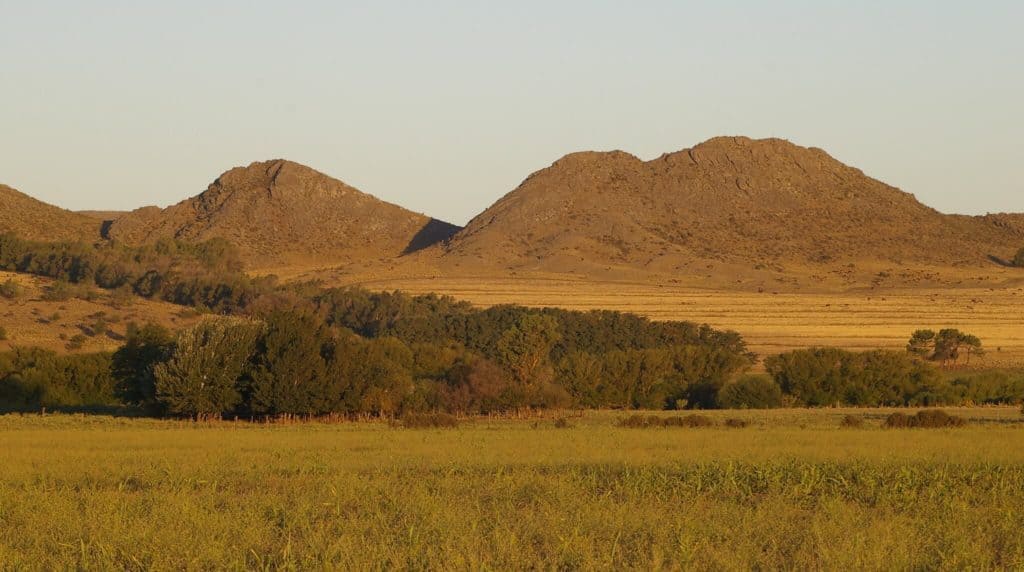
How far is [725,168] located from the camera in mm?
143750

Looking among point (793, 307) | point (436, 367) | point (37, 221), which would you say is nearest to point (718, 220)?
point (793, 307)

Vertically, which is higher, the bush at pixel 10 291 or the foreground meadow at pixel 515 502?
the bush at pixel 10 291

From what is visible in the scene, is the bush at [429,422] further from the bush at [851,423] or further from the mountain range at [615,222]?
the mountain range at [615,222]

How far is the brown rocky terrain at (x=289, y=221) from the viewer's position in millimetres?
136625

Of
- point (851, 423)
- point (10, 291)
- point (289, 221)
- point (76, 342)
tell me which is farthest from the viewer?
point (289, 221)

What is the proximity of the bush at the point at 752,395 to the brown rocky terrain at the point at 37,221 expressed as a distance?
80.0 m

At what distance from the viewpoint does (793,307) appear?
99.9 meters

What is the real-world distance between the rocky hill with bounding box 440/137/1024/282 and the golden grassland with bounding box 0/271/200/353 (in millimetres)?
41534

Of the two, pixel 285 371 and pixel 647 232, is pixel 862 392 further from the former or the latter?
pixel 647 232

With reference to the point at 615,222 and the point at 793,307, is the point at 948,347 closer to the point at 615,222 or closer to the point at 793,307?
the point at 793,307

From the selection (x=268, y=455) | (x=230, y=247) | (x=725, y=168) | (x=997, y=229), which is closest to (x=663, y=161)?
(x=725, y=168)

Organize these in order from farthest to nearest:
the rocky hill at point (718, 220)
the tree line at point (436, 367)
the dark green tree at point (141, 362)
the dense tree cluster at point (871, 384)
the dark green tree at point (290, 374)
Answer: the rocky hill at point (718, 220) < the dense tree cluster at point (871, 384) < the dark green tree at point (141, 362) < the tree line at point (436, 367) < the dark green tree at point (290, 374)

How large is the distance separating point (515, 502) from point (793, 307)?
8237 centimetres

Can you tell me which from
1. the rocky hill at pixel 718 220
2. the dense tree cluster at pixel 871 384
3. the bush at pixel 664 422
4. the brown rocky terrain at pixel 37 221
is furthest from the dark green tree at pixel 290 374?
the brown rocky terrain at pixel 37 221
